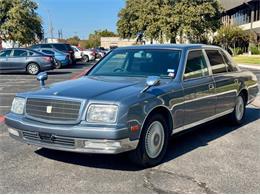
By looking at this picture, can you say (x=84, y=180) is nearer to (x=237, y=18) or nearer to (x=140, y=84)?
(x=140, y=84)

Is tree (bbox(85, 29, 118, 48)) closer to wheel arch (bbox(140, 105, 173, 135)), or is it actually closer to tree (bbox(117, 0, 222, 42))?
tree (bbox(117, 0, 222, 42))

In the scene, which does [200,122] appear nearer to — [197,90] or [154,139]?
[197,90]

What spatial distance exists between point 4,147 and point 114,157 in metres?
1.76

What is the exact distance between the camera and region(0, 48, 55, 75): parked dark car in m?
21.7

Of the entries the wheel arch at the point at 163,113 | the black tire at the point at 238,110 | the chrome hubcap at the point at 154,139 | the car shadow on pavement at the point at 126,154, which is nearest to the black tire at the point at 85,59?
the black tire at the point at 238,110

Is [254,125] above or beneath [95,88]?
beneath

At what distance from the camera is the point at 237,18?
196 ft

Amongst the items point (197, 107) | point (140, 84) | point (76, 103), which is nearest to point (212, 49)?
point (197, 107)

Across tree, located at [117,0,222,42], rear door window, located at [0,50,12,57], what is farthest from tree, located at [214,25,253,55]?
rear door window, located at [0,50,12,57]

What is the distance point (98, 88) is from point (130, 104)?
0.61m

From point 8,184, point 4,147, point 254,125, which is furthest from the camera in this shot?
point 254,125

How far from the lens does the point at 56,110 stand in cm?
495

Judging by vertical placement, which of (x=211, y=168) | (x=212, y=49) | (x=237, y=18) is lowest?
(x=211, y=168)

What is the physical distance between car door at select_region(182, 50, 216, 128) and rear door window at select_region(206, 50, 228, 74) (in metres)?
0.24
